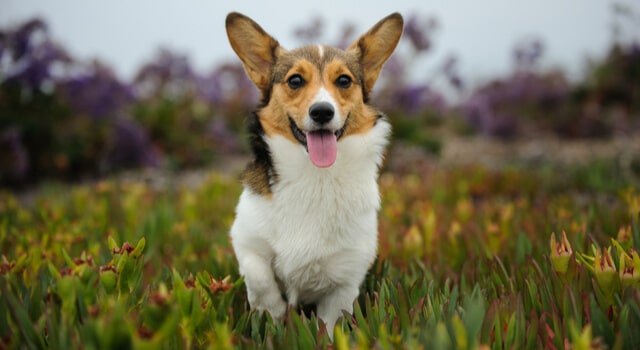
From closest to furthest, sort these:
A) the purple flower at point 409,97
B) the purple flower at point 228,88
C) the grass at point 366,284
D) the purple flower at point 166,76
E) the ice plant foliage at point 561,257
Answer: the grass at point 366,284 → the ice plant foliage at point 561,257 → the purple flower at point 409,97 → the purple flower at point 166,76 → the purple flower at point 228,88

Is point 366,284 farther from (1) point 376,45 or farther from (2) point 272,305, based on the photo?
(1) point 376,45

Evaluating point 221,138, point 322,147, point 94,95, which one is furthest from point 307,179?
point 221,138

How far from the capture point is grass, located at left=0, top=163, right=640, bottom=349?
5.24ft

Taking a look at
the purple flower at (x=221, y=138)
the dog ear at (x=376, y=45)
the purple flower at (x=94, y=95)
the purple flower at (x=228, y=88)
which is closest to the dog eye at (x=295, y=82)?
the dog ear at (x=376, y=45)

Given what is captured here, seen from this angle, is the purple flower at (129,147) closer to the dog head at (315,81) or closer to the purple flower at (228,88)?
the purple flower at (228,88)

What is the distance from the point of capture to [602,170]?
19.1 ft

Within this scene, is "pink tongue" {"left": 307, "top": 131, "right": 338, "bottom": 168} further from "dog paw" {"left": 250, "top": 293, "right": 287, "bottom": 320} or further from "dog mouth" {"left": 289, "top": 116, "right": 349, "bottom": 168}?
"dog paw" {"left": 250, "top": 293, "right": 287, "bottom": 320}

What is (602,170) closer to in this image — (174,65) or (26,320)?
(26,320)

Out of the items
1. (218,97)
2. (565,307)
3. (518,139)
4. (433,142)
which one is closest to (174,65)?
(218,97)

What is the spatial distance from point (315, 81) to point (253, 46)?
0.49 metres

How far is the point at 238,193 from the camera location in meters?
5.54

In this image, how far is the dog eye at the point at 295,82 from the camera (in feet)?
8.47

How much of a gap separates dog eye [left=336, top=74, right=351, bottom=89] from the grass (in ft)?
3.52

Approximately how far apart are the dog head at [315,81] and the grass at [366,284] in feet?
2.71
